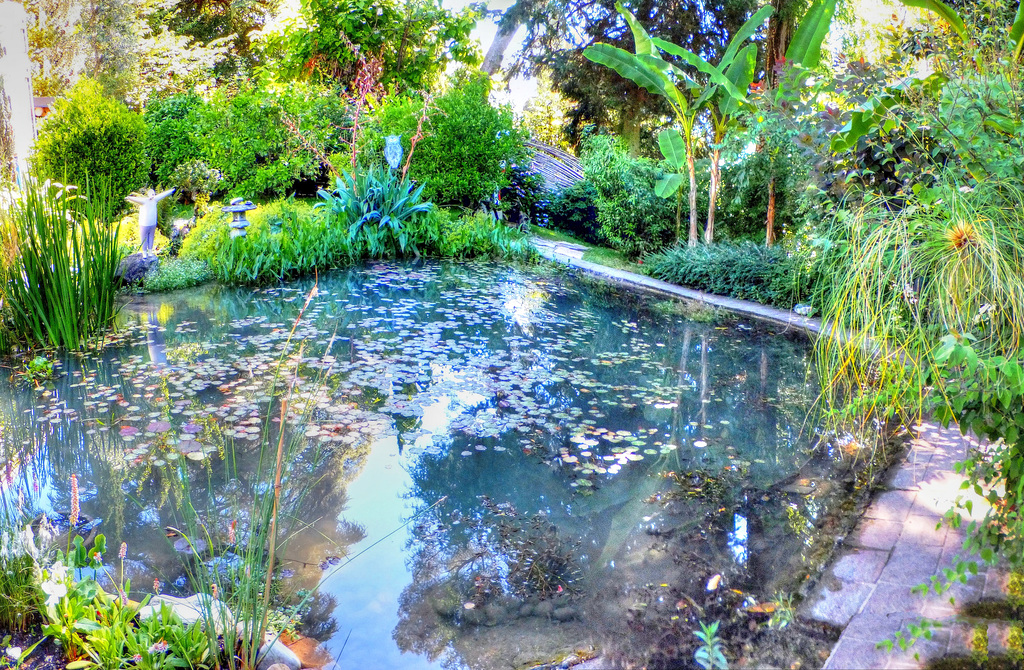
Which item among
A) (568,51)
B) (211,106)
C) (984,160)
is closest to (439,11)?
(568,51)

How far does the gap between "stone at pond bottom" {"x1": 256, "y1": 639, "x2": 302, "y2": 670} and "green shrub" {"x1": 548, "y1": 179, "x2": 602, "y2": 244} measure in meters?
12.5

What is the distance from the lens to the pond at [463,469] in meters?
3.07

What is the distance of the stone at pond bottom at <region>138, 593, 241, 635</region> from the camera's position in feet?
7.82

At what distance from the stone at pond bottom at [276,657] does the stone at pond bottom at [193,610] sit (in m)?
0.13

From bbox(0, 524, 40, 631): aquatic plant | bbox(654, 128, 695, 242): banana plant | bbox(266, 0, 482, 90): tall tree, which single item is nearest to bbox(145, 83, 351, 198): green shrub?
bbox(266, 0, 482, 90): tall tree

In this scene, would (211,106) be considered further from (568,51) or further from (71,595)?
(71,595)

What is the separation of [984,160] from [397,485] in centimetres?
316

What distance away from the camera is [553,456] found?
4.55 meters

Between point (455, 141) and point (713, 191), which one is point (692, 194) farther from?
point (455, 141)

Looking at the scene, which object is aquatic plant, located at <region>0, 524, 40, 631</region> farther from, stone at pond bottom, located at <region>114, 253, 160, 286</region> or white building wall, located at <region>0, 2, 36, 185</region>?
white building wall, located at <region>0, 2, 36, 185</region>

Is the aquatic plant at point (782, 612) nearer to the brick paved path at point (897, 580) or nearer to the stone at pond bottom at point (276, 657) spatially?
the brick paved path at point (897, 580)

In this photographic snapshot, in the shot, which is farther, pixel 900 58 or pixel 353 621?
pixel 900 58

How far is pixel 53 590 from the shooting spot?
227cm

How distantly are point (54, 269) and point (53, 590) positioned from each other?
4109 millimetres
